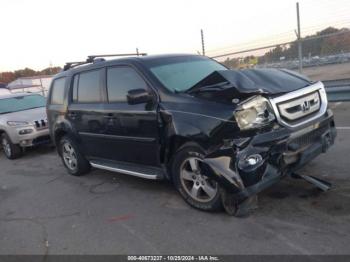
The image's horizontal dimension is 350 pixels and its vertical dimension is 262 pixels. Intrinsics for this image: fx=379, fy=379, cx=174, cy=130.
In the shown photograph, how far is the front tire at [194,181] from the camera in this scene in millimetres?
4145

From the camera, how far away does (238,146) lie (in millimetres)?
3727

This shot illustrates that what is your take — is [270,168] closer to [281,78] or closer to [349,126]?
[281,78]

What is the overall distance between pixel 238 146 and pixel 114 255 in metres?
1.60

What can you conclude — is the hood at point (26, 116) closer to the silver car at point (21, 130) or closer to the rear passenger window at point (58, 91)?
the silver car at point (21, 130)

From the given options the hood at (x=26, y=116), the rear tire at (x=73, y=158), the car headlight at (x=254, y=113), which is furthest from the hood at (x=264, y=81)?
the hood at (x=26, y=116)

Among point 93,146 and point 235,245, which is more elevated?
point 93,146

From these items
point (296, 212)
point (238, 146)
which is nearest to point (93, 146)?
point (238, 146)

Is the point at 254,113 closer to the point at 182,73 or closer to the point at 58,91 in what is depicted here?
the point at 182,73

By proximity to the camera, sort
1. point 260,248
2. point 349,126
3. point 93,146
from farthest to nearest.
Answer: point 349,126 → point 93,146 → point 260,248

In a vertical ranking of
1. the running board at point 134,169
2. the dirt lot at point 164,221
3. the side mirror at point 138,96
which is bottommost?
the dirt lot at point 164,221

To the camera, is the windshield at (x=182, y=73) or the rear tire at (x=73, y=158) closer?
the windshield at (x=182, y=73)

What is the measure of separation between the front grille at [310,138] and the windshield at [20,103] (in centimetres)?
821

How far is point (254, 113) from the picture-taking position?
3.81 metres

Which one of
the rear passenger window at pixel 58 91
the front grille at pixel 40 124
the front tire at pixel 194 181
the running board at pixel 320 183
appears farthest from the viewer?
the front grille at pixel 40 124
